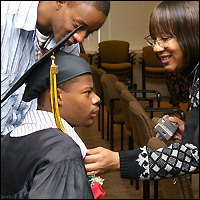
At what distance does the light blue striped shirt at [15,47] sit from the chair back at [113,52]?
20.9 ft

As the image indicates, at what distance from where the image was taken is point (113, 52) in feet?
25.7

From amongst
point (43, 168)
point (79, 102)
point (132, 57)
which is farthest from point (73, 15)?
point (132, 57)

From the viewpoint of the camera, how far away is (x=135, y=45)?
→ 862 centimetres

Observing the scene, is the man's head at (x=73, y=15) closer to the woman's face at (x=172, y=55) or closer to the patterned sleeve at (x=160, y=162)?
the woman's face at (x=172, y=55)

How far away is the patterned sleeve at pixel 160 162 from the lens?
4.95 ft

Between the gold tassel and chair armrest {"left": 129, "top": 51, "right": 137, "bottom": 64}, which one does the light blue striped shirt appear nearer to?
the gold tassel

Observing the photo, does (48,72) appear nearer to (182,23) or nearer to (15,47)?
(15,47)

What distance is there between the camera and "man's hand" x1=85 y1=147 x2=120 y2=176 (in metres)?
1.34

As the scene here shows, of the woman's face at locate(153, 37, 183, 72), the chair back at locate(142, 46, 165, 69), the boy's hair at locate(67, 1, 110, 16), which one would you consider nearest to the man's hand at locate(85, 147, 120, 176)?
the woman's face at locate(153, 37, 183, 72)

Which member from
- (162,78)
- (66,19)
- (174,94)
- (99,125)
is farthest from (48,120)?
(162,78)

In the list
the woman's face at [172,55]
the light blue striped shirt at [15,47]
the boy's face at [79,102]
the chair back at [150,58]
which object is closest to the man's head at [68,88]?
the boy's face at [79,102]

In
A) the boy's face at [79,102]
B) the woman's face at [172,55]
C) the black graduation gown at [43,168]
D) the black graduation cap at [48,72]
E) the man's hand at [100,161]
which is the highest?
the woman's face at [172,55]

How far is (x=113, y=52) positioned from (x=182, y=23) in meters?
6.50

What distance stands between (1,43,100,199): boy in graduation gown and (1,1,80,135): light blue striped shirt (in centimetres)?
13
